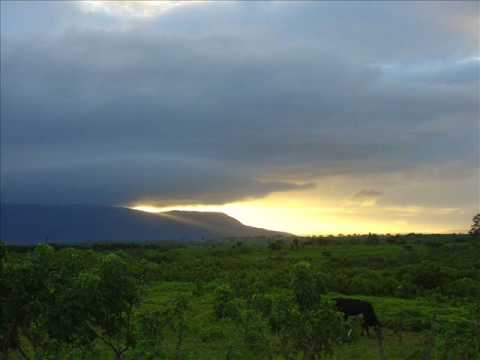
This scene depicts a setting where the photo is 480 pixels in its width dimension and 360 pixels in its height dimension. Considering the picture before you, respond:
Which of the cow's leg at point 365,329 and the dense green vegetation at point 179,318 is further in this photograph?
the cow's leg at point 365,329

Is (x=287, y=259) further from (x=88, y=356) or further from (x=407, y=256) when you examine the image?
(x=88, y=356)

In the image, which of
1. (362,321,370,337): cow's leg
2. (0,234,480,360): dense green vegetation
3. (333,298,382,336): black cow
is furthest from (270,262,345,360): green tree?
(333,298,382,336): black cow

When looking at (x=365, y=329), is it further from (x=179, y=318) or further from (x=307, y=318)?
(x=307, y=318)

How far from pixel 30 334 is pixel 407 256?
4262 cm

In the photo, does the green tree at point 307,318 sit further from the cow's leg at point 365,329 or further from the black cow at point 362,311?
the black cow at point 362,311

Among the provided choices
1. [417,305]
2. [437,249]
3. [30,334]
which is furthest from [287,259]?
[30,334]

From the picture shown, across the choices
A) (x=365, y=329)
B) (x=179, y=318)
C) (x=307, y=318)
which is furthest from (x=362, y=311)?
(x=307, y=318)

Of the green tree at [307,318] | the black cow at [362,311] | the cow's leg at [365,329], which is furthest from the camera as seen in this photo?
the black cow at [362,311]

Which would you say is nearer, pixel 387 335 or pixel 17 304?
pixel 17 304

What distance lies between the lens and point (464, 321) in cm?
2316

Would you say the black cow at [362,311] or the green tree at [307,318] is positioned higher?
the green tree at [307,318]

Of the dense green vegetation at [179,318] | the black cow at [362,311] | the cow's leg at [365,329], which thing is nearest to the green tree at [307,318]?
the dense green vegetation at [179,318]

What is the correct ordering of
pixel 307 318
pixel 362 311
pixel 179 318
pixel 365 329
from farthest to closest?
pixel 362 311 → pixel 365 329 → pixel 179 318 → pixel 307 318

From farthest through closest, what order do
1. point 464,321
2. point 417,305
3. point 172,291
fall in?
point 172,291, point 417,305, point 464,321
